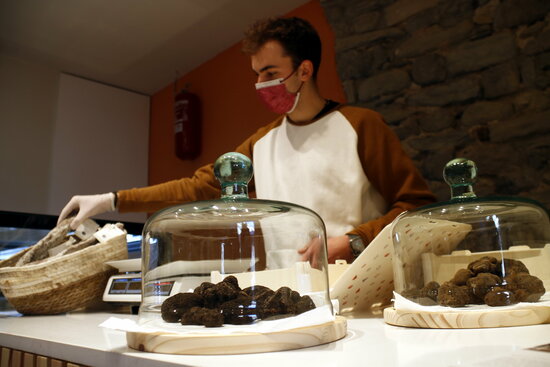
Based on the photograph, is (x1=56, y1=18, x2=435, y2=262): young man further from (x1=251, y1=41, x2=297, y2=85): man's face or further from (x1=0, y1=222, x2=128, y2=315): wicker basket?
(x1=0, y1=222, x2=128, y2=315): wicker basket

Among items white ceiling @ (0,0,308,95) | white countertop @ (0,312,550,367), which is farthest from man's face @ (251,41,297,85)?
white ceiling @ (0,0,308,95)

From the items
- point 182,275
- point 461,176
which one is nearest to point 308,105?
point 461,176

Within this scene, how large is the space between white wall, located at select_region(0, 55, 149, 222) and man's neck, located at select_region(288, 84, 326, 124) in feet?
8.60

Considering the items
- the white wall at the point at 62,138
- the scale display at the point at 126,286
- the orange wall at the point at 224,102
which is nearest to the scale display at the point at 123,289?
the scale display at the point at 126,286

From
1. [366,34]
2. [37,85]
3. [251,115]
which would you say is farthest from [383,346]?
[37,85]

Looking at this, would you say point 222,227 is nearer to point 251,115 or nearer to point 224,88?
point 251,115

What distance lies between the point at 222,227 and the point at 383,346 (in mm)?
290

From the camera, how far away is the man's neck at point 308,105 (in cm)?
172

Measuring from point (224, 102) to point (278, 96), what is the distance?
5.91 feet

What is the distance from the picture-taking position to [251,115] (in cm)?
319

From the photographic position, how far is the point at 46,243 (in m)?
1.36

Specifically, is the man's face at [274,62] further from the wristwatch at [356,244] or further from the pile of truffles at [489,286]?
the pile of truffles at [489,286]

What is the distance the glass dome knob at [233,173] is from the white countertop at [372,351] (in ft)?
0.89

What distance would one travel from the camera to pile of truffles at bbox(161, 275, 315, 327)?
1.92 ft
